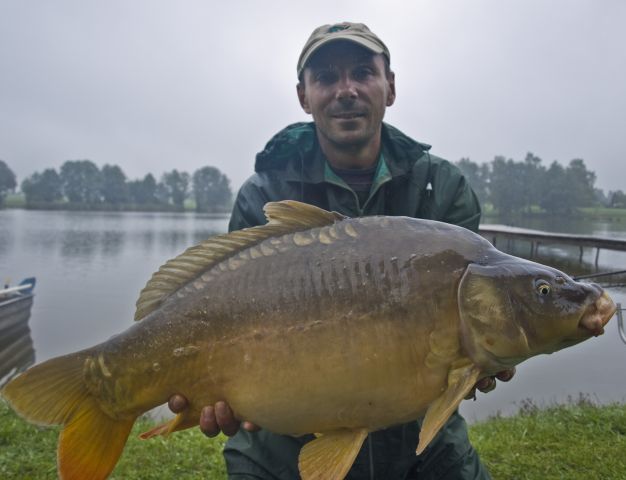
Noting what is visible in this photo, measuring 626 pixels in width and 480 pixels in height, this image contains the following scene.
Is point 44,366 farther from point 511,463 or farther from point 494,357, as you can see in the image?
point 511,463

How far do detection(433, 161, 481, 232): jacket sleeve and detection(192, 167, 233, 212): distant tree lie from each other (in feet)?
268

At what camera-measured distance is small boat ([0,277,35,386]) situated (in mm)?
8453

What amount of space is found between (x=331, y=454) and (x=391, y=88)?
192cm

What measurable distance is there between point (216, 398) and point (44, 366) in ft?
1.80

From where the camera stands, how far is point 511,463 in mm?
3398

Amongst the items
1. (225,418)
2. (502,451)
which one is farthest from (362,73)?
(502,451)

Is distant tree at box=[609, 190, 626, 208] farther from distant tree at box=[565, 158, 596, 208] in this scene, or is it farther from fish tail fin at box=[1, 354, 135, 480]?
fish tail fin at box=[1, 354, 135, 480]

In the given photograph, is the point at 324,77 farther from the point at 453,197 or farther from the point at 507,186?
the point at 507,186

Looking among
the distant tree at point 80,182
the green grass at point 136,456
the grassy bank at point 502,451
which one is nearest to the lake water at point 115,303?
the grassy bank at point 502,451

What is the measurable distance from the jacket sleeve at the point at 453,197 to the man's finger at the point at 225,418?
4.49 ft

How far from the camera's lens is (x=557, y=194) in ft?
206

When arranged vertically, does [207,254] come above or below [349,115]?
below

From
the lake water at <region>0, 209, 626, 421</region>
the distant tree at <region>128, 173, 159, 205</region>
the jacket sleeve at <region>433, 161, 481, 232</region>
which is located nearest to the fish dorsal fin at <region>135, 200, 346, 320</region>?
the jacket sleeve at <region>433, 161, 481, 232</region>

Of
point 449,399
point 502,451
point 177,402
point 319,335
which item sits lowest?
point 502,451
